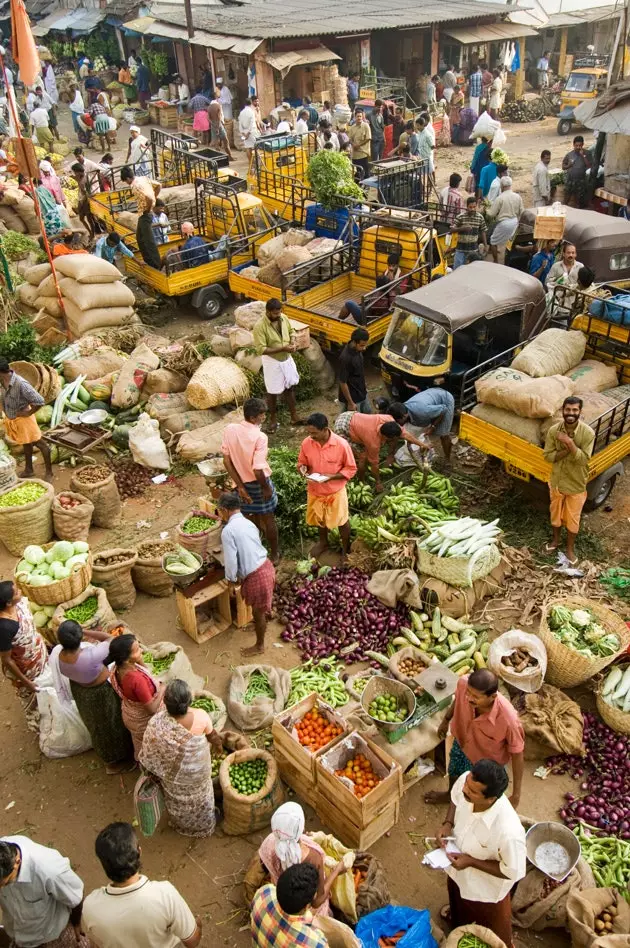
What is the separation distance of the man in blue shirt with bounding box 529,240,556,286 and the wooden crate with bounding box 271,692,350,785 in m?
7.99

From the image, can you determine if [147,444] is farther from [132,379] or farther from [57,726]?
[57,726]

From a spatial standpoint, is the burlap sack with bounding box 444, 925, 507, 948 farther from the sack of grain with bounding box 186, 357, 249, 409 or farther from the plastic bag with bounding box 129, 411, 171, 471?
the sack of grain with bounding box 186, 357, 249, 409

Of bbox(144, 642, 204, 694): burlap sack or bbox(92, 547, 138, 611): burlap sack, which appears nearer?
bbox(144, 642, 204, 694): burlap sack

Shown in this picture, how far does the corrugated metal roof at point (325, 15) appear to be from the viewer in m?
23.8

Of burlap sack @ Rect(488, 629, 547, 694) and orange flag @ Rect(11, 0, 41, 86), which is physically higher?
orange flag @ Rect(11, 0, 41, 86)

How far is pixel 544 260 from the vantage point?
11492 millimetres

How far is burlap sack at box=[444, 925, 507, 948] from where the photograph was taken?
3984mm

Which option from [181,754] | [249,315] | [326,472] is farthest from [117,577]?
[249,315]

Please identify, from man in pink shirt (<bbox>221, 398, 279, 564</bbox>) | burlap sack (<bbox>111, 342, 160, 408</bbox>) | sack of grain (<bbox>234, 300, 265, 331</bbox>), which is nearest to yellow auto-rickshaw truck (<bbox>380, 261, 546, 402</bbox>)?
sack of grain (<bbox>234, 300, 265, 331</bbox>)

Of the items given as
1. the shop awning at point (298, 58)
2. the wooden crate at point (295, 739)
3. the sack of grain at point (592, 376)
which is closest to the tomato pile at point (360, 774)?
the wooden crate at point (295, 739)

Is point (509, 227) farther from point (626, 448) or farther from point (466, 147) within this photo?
point (466, 147)

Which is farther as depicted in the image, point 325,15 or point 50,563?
point 325,15

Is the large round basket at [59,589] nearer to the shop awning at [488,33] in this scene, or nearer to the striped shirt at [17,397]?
the striped shirt at [17,397]

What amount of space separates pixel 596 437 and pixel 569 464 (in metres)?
0.78
